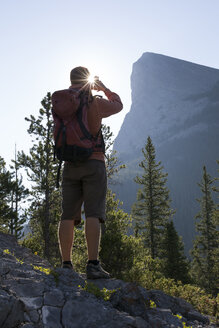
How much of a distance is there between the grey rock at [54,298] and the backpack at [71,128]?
5.08 ft

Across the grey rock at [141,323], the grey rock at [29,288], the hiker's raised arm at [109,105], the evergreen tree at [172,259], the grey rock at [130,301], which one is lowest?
the evergreen tree at [172,259]

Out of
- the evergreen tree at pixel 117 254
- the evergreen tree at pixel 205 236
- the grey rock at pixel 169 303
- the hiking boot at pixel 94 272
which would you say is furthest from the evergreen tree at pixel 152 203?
the hiking boot at pixel 94 272

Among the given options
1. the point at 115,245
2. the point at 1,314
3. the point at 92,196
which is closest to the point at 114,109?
A: the point at 92,196

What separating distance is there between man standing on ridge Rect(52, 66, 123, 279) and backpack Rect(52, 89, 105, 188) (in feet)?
0.51

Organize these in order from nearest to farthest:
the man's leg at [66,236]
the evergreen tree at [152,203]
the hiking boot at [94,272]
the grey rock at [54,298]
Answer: the grey rock at [54,298] < the hiking boot at [94,272] < the man's leg at [66,236] < the evergreen tree at [152,203]

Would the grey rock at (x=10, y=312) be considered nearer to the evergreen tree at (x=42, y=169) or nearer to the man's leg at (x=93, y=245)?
the man's leg at (x=93, y=245)

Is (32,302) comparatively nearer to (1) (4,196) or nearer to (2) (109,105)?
(2) (109,105)

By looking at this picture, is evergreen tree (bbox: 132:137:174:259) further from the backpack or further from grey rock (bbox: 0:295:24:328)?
grey rock (bbox: 0:295:24:328)

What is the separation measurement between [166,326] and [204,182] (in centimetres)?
3363

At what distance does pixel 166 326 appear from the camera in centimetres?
264

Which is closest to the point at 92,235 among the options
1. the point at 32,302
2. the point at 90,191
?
the point at 90,191

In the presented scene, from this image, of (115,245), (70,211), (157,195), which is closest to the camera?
(70,211)

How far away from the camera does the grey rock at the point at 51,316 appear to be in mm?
2277

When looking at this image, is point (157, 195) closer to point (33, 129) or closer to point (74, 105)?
point (33, 129)
